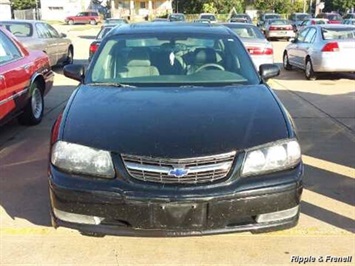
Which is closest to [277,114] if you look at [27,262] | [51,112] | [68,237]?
[68,237]

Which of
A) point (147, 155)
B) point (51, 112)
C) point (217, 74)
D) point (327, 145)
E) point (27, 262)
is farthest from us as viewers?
point (51, 112)

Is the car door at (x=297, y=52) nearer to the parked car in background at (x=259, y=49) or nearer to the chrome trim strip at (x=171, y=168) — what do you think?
the parked car in background at (x=259, y=49)

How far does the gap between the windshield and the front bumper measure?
151 cm

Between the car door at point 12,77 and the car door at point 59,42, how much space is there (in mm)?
7999

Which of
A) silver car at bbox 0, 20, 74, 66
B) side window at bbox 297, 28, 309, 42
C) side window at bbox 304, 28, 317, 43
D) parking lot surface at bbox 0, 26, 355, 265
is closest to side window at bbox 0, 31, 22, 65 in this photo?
parking lot surface at bbox 0, 26, 355, 265

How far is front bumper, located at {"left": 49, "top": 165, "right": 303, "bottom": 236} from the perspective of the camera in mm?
3145

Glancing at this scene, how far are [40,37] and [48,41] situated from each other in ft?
1.35

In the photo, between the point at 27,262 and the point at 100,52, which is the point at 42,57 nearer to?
the point at 100,52

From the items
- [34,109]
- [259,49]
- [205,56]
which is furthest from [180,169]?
[259,49]

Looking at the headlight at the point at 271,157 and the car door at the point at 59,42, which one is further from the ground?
the headlight at the point at 271,157

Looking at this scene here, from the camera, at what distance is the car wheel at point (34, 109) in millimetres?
7617

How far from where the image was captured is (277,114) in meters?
3.76

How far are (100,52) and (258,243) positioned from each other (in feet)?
7.92

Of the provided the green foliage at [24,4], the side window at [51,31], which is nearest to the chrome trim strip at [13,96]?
the side window at [51,31]
